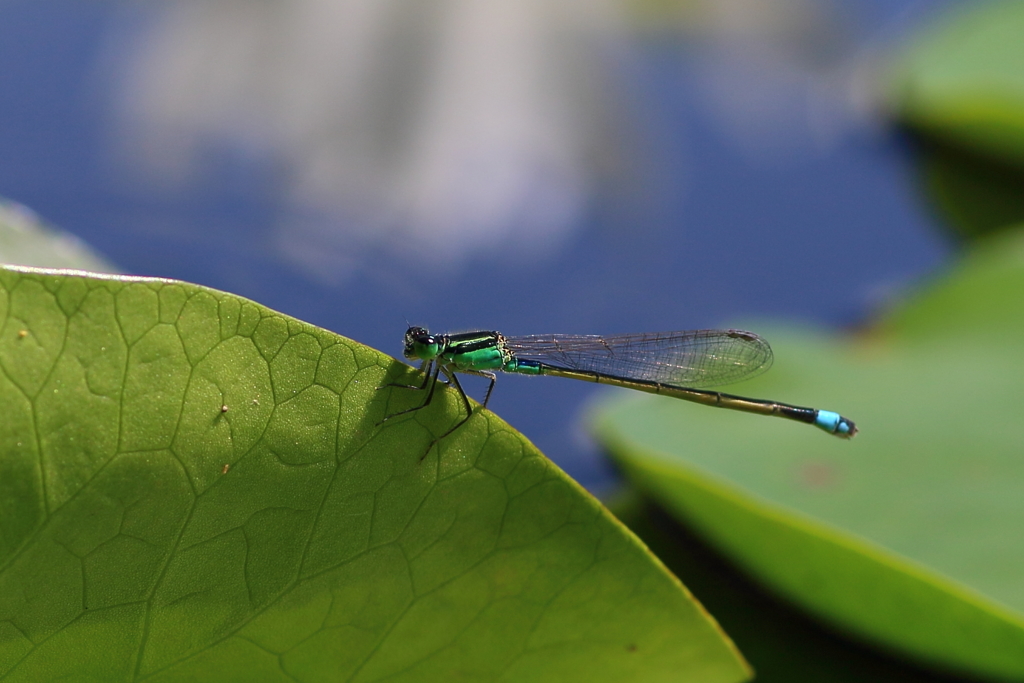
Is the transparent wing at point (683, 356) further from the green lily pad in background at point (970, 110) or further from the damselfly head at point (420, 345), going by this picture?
the green lily pad in background at point (970, 110)

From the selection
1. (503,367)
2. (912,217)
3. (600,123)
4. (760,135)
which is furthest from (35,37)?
(912,217)

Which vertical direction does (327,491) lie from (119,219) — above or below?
below

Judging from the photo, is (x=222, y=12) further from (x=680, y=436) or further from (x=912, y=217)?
(x=912, y=217)

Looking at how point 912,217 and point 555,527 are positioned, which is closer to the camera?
point 555,527

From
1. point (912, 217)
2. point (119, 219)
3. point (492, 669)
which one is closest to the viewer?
point (492, 669)

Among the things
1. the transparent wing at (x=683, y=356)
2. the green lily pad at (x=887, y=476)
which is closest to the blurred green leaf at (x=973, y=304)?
the green lily pad at (x=887, y=476)

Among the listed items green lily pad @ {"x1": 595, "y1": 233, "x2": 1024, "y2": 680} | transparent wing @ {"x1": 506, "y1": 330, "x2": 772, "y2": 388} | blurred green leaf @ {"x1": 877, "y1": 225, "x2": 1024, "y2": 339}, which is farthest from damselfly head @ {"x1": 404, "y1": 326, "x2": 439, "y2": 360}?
blurred green leaf @ {"x1": 877, "y1": 225, "x2": 1024, "y2": 339}

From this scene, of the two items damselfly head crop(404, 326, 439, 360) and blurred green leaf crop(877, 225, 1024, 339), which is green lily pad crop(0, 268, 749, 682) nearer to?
damselfly head crop(404, 326, 439, 360)

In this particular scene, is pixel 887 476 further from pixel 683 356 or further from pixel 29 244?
pixel 29 244
